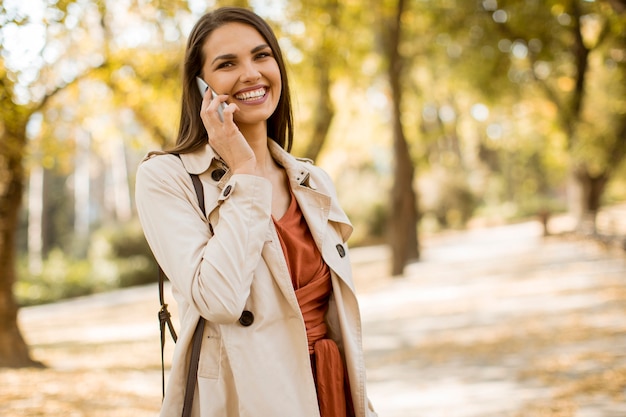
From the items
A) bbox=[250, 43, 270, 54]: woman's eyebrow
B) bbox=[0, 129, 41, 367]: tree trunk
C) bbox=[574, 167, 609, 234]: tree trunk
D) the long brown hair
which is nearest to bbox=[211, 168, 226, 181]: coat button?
the long brown hair

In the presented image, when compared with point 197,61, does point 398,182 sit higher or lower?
lower

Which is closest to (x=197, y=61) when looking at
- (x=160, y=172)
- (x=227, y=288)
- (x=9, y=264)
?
(x=160, y=172)

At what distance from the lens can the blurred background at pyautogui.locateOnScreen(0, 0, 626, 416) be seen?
10.2 metres

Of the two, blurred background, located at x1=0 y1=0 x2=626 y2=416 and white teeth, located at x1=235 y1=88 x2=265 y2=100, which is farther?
blurred background, located at x1=0 y1=0 x2=626 y2=416

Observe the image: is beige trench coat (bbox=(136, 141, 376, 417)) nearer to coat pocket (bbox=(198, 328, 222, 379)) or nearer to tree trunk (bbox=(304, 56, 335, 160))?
coat pocket (bbox=(198, 328, 222, 379))

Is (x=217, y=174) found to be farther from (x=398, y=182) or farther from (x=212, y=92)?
(x=398, y=182)

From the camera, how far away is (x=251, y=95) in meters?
2.46

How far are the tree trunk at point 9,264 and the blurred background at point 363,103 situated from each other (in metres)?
0.02

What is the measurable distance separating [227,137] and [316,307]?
0.67 m

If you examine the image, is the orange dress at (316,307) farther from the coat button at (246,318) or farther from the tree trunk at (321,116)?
the tree trunk at (321,116)

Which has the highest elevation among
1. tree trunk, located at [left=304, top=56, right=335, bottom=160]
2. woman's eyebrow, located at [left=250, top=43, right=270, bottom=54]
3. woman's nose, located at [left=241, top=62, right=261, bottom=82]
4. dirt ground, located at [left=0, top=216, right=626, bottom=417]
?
tree trunk, located at [left=304, top=56, right=335, bottom=160]

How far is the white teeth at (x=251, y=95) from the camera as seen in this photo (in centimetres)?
244

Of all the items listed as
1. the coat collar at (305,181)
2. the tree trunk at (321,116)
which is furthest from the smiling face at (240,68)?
the tree trunk at (321,116)

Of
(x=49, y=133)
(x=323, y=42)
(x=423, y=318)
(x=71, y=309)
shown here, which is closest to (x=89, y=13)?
(x=49, y=133)
